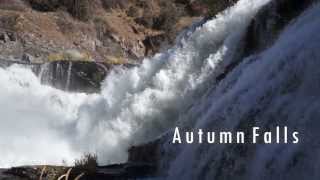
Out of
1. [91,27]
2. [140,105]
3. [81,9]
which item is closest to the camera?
[140,105]

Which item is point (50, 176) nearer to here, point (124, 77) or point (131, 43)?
point (124, 77)

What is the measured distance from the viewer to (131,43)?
48344 millimetres

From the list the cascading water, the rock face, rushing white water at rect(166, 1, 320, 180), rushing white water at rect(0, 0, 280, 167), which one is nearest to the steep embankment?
the rock face

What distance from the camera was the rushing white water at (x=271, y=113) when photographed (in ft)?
31.0

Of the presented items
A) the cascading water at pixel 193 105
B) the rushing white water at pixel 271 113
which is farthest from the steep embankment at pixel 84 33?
the rushing white water at pixel 271 113

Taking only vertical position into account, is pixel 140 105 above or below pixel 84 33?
below

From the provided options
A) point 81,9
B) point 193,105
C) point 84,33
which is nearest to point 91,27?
point 84,33

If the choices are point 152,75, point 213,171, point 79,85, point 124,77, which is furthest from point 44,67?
point 213,171

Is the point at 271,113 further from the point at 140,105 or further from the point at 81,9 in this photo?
the point at 81,9

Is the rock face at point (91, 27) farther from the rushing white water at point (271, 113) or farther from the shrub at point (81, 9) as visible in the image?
the rushing white water at point (271, 113)

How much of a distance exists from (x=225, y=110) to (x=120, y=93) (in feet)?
33.6

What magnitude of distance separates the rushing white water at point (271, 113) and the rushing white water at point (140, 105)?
12.9 feet

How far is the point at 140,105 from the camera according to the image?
20500 mm

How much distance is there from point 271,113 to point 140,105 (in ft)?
32.1
